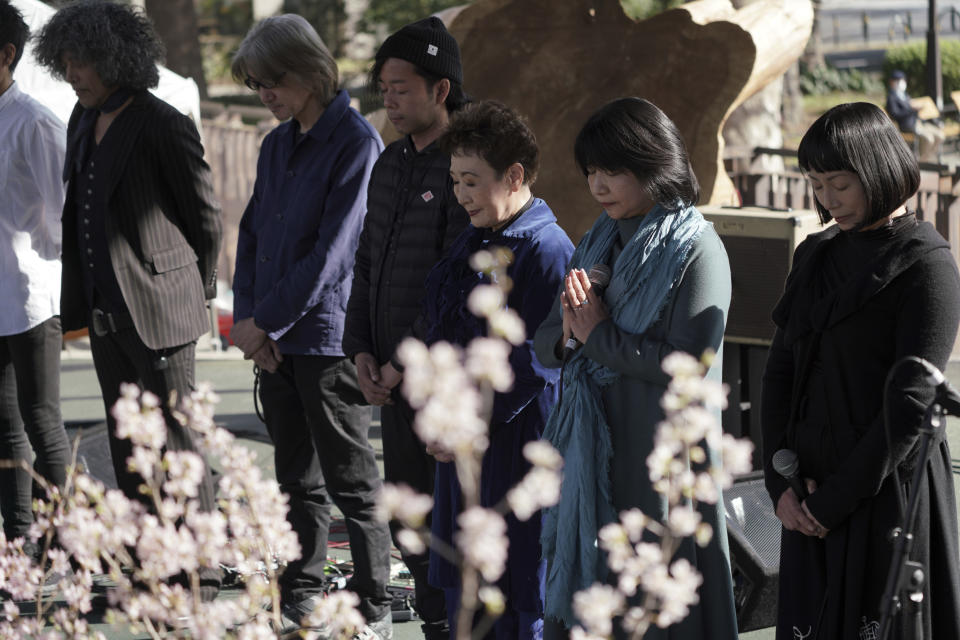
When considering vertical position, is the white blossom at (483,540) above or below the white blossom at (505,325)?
below

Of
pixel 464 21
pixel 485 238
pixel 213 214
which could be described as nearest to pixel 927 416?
pixel 485 238

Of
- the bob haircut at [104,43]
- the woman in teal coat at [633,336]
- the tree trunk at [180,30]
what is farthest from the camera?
the tree trunk at [180,30]

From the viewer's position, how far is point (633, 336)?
8.12 feet

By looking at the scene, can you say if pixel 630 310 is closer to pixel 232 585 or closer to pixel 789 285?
pixel 789 285

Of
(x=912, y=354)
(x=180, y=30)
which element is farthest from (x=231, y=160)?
(x=912, y=354)

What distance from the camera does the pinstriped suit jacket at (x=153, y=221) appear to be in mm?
3660

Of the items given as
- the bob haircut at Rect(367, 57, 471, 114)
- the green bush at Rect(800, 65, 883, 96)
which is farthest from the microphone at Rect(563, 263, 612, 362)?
the green bush at Rect(800, 65, 883, 96)

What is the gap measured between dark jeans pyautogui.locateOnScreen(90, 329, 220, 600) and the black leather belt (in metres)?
0.02

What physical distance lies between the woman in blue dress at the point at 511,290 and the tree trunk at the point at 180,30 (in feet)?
42.3

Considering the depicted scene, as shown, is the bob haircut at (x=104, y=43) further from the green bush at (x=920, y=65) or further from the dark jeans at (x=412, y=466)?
the green bush at (x=920, y=65)

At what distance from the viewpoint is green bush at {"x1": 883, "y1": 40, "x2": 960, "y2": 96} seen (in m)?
23.7

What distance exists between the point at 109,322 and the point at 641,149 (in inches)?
74.5

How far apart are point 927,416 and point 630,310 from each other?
2.56 feet

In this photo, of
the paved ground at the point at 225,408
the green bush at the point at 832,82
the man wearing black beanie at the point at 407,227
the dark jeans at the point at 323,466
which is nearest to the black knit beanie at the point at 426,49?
the man wearing black beanie at the point at 407,227
